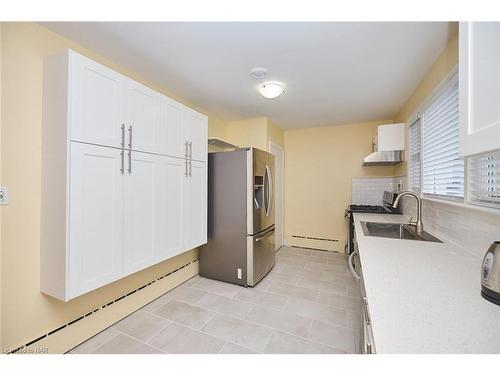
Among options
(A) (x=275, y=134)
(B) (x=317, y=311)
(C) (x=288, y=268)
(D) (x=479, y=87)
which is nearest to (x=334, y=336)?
(B) (x=317, y=311)

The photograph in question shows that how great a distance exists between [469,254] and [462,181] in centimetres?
50

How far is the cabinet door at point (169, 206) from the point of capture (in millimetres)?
1979

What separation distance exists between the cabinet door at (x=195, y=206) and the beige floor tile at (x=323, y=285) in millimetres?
1336

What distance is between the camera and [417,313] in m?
0.70

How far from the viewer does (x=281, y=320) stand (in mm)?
1967

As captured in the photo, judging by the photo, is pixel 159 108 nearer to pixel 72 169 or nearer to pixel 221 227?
pixel 72 169

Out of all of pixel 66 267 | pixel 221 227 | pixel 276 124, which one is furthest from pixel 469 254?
pixel 276 124

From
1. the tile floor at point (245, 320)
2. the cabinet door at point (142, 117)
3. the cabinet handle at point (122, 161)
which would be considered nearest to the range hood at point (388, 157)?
the tile floor at point (245, 320)

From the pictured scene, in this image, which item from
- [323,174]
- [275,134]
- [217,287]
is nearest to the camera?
[217,287]

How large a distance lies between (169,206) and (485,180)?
229cm

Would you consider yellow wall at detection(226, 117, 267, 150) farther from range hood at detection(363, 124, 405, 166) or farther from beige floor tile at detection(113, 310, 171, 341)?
beige floor tile at detection(113, 310, 171, 341)

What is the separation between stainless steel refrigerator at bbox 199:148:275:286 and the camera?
8.59 feet

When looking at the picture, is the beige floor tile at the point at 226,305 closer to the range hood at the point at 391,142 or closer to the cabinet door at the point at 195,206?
the cabinet door at the point at 195,206

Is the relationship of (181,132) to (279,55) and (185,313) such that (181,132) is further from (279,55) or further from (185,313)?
(185,313)
